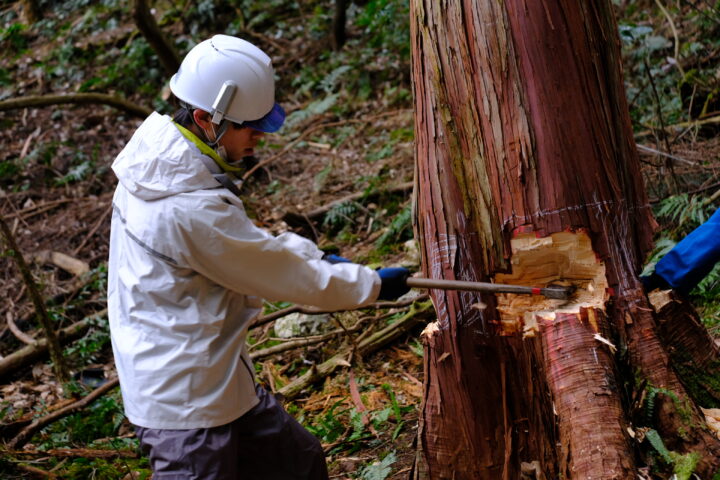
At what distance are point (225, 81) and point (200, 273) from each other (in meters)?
0.79

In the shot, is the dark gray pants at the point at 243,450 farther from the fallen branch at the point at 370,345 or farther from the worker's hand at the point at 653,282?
the worker's hand at the point at 653,282

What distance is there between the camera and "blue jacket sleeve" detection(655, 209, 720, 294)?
258 cm

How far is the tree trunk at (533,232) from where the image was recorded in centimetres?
242

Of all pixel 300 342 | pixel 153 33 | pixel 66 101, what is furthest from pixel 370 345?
pixel 153 33

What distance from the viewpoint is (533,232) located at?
8.25 feet

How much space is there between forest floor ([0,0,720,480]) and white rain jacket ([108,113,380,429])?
3.76 feet

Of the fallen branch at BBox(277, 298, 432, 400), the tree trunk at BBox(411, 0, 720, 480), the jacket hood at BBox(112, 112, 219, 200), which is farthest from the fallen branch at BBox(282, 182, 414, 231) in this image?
the jacket hood at BBox(112, 112, 219, 200)

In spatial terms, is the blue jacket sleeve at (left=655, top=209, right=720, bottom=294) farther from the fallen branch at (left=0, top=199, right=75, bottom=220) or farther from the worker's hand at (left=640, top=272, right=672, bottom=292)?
the fallen branch at (left=0, top=199, right=75, bottom=220)

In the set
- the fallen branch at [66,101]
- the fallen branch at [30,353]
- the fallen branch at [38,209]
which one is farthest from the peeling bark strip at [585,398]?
the fallen branch at [38,209]

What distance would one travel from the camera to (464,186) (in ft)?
8.81

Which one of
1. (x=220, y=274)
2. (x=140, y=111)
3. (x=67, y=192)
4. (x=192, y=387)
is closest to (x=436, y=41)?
(x=220, y=274)

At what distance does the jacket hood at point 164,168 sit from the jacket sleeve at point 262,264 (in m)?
0.13

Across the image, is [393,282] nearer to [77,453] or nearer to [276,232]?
[77,453]

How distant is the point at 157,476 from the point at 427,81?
199 cm
